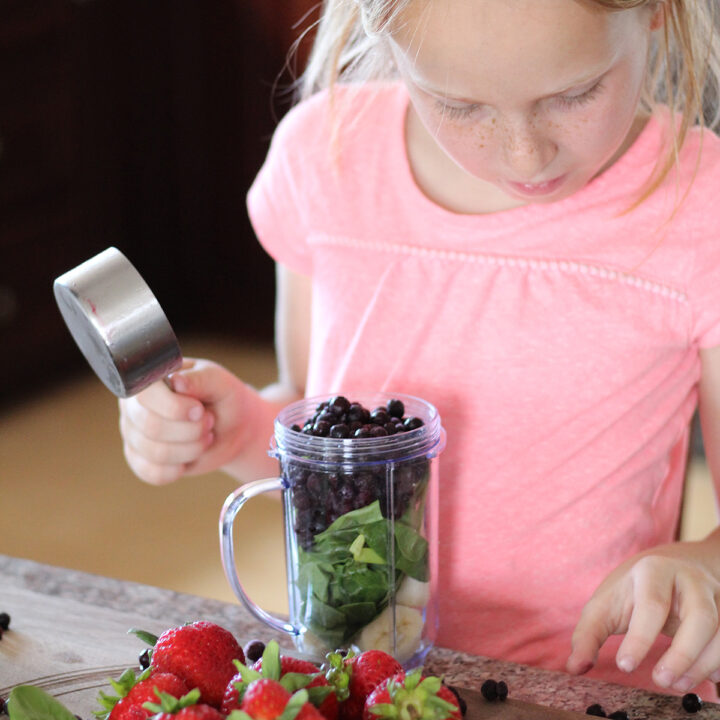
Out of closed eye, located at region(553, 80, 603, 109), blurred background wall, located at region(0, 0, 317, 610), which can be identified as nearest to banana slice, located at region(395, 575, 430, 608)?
closed eye, located at region(553, 80, 603, 109)

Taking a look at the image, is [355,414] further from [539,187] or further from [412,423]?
[539,187]

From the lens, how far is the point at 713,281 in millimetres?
873

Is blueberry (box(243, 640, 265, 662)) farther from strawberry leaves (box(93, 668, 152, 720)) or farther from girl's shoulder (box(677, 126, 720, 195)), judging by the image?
girl's shoulder (box(677, 126, 720, 195))

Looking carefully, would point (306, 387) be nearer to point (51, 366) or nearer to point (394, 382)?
point (394, 382)

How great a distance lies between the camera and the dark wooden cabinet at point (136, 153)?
279cm

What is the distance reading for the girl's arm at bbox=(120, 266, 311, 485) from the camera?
0.89 m

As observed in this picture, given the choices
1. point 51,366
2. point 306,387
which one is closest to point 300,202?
point 306,387

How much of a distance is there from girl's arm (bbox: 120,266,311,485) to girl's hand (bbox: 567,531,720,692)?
0.35 metres

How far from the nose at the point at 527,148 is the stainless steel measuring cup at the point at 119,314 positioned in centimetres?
26

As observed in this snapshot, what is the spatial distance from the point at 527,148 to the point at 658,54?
22cm

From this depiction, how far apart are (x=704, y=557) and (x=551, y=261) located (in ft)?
0.91

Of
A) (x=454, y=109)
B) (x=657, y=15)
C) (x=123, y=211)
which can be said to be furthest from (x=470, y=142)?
(x=123, y=211)

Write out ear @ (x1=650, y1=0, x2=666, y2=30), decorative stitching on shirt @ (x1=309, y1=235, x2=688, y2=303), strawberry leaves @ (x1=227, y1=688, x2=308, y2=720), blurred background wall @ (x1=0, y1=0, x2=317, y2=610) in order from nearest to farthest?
strawberry leaves @ (x1=227, y1=688, x2=308, y2=720) < ear @ (x1=650, y1=0, x2=666, y2=30) < decorative stitching on shirt @ (x1=309, y1=235, x2=688, y2=303) < blurred background wall @ (x1=0, y1=0, x2=317, y2=610)

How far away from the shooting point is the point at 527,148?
75 cm
